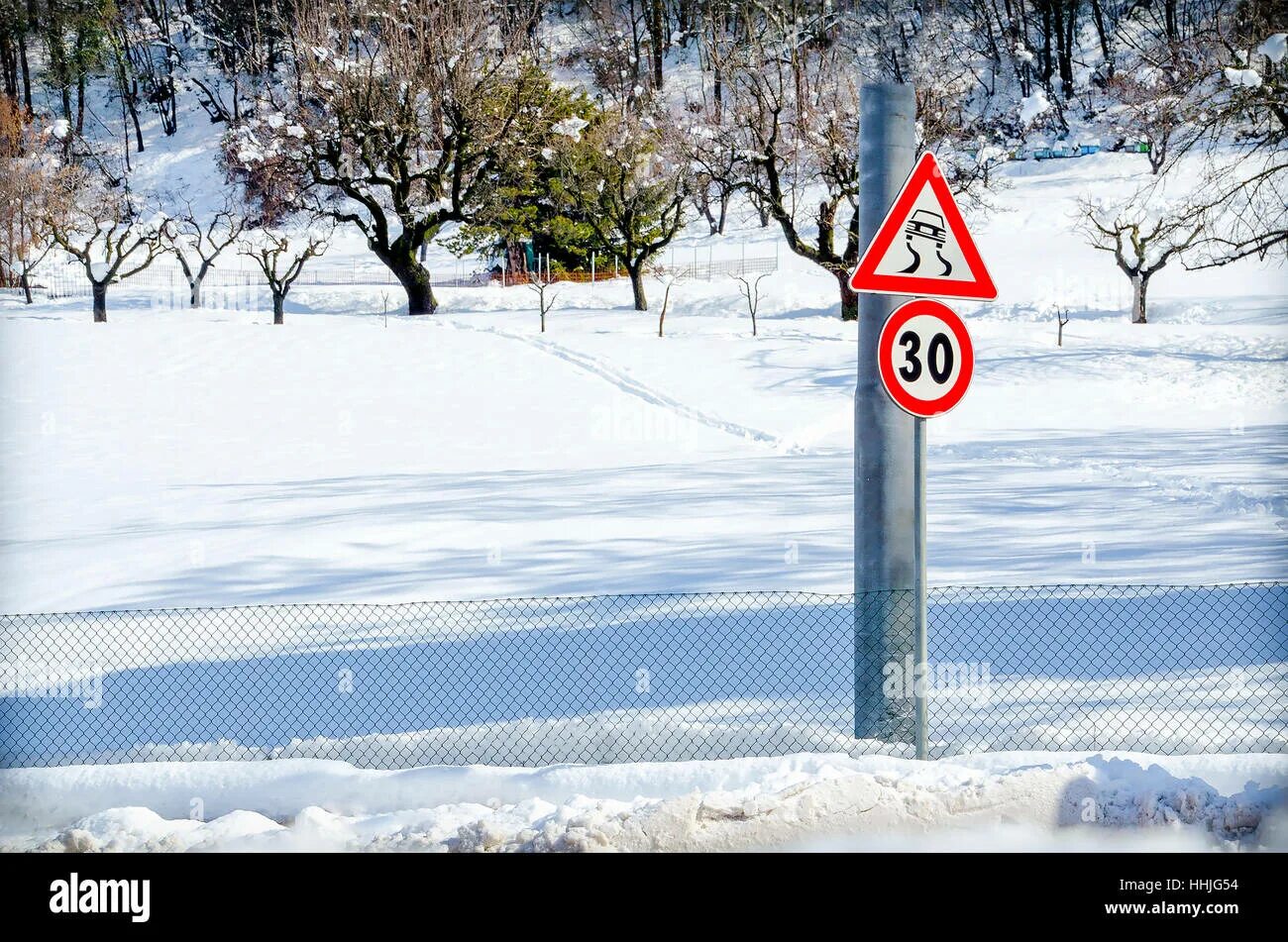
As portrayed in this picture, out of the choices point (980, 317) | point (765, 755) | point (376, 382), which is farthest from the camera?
point (980, 317)

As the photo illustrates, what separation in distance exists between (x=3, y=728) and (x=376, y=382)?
1551 centimetres

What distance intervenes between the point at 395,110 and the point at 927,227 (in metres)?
28.9

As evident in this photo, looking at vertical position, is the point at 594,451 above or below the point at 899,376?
below

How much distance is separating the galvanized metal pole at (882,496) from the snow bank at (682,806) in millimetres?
476

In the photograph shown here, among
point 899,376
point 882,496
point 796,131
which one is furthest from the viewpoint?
point 796,131

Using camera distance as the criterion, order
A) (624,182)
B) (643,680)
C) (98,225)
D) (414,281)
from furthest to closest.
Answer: (624,182) → (98,225) → (414,281) → (643,680)

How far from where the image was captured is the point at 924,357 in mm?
5094

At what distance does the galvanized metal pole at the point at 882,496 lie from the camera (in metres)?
5.68

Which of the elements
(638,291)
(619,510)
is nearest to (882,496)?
(619,510)

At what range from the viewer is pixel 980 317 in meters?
29.3

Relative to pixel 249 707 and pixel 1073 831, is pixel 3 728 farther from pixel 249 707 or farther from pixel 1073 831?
pixel 1073 831

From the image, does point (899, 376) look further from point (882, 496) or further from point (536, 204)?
point (536, 204)

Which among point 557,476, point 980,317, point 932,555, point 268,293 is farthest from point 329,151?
point 932,555

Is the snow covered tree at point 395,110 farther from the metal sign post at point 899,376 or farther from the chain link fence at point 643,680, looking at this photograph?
the metal sign post at point 899,376
